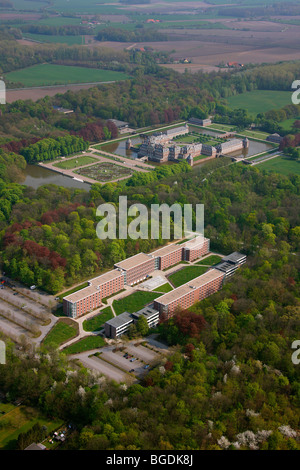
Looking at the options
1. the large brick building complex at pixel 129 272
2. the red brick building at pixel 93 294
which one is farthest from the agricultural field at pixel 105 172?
the red brick building at pixel 93 294

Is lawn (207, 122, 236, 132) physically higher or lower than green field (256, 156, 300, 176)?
higher

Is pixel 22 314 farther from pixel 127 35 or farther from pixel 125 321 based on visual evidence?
pixel 127 35

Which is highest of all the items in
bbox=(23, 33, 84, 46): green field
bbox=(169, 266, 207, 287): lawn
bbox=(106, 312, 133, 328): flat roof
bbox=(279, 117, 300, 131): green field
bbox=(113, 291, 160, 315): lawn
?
bbox=(23, 33, 84, 46): green field

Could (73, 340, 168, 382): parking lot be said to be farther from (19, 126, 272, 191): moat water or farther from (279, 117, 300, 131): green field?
(279, 117, 300, 131): green field

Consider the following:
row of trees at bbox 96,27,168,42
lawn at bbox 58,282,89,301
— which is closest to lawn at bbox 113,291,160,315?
lawn at bbox 58,282,89,301

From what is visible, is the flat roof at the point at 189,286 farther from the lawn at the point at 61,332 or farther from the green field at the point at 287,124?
the green field at the point at 287,124

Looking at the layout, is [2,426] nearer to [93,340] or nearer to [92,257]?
[93,340]
